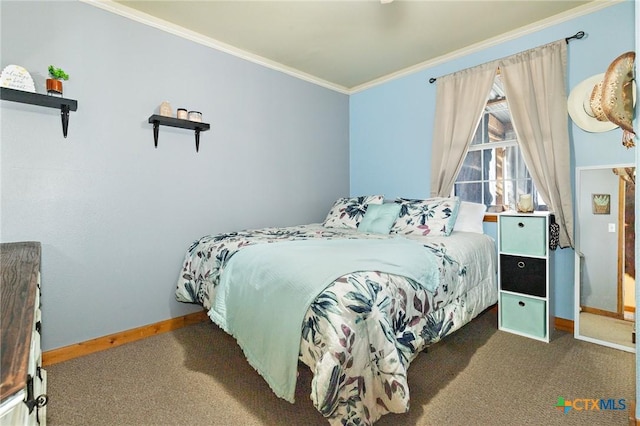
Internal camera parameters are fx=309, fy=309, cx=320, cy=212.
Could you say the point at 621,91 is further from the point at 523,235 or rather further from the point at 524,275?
the point at 524,275

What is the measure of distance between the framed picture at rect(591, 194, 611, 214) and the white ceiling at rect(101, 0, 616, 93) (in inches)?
55.1

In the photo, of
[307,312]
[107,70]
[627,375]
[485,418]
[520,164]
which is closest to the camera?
[307,312]

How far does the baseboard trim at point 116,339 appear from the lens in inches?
80.9

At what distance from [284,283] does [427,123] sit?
255 cm

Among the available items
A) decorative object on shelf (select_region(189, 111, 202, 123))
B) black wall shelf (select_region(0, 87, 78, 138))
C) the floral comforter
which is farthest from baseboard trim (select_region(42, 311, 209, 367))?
the floral comforter

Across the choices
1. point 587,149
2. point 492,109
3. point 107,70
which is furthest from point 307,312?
point 492,109

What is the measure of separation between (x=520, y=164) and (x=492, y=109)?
59 cm

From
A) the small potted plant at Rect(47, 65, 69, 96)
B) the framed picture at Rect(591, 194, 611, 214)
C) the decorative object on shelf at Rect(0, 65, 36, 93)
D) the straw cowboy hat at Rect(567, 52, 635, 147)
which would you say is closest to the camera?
the straw cowboy hat at Rect(567, 52, 635, 147)

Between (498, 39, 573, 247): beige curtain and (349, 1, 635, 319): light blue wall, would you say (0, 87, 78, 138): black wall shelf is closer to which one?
(349, 1, 635, 319): light blue wall

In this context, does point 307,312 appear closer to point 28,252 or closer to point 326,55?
point 28,252

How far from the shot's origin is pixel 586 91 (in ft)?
7.56

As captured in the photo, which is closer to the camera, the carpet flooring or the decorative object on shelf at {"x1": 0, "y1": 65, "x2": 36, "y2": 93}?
the carpet flooring

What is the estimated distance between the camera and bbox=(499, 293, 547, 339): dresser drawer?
226cm

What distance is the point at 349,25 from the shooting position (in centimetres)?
254
